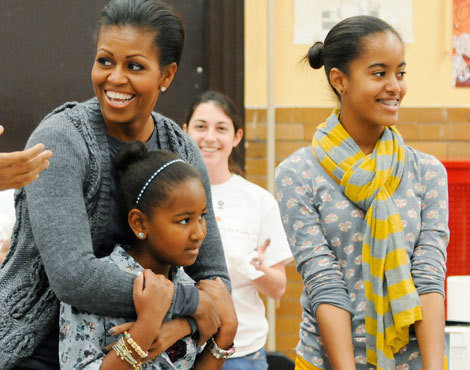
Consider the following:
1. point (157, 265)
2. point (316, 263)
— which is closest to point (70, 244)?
point (157, 265)

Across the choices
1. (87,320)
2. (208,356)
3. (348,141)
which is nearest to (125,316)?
(87,320)

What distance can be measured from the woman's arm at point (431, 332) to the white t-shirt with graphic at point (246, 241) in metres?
1.00

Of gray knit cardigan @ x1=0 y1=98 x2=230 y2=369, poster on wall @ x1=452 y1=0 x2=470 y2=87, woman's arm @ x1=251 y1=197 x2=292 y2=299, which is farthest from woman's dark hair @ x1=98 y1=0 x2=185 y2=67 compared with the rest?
poster on wall @ x1=452 y1=0 x2=470 y2=87

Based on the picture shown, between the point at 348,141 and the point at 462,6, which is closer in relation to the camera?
the point at 348,141

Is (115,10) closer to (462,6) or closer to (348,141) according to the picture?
(348,141)

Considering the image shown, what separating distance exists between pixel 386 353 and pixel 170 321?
714mm

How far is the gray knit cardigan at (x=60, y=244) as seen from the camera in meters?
1.66

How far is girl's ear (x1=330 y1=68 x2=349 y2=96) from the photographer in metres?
2.35

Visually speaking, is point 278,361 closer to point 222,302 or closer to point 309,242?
point 309,242

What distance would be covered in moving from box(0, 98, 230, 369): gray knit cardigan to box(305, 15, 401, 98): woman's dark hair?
2.86ft

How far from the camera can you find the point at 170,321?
174 centimetres

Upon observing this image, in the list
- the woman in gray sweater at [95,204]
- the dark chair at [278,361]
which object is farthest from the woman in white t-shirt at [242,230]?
the woman in gray sweater at [95,204]

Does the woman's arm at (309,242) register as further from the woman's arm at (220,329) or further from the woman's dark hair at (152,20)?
the woman's dark hair at (152,20)

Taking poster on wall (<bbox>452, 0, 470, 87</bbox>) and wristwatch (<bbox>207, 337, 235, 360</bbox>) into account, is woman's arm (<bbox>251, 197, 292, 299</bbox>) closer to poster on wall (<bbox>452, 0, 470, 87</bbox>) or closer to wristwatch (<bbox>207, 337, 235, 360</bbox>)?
wristwatch (<bbox>207, 337, 235, 360</bbox>)
